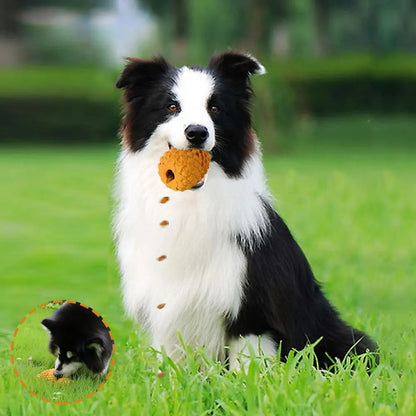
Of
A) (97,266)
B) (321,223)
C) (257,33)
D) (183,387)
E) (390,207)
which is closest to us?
(183,387)

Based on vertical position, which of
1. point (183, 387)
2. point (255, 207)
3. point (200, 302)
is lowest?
point (183, 387)

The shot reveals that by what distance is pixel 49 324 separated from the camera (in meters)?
3.23

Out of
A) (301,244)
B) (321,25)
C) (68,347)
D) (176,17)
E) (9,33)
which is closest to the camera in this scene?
(68,347)

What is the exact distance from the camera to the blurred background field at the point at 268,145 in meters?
6.11

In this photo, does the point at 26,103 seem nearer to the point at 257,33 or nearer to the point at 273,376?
the point at 257,33

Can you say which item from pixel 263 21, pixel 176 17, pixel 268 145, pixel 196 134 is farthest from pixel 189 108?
pixel 176 17

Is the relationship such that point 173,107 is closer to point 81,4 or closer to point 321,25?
point 321,25

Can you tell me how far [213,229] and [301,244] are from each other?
4.08 m

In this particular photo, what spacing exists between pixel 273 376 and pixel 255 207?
715 mm

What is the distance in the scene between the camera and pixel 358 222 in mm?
8609

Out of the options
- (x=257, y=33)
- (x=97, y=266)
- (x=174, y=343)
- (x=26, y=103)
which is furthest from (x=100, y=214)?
(x=257, y=33)

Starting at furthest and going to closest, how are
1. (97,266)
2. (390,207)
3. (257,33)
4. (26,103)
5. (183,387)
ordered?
(257,33)
(26,103)
(390,207)
(97,266)
(183,387)

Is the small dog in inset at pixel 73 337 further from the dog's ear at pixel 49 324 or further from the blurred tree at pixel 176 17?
the blurred tree at pixel 176 17

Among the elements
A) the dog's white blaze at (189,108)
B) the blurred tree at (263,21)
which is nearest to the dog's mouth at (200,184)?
the dog's white blaze at (189,108)
